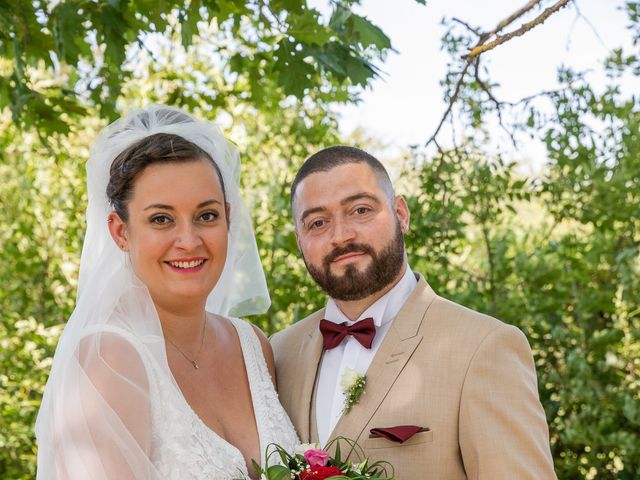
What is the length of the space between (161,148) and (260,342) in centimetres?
106

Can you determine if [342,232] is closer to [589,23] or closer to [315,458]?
[315,458]

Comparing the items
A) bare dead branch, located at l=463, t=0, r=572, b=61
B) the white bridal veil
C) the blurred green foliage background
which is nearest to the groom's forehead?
the white bridal veil

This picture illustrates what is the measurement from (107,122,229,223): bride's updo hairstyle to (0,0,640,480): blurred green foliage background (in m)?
1.36

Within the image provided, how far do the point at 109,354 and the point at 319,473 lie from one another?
82cm

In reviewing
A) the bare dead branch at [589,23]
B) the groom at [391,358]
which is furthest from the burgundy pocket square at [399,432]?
the bare dead branch at [589,23]

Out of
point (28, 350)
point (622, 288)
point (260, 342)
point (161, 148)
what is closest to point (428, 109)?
point (622, 288)

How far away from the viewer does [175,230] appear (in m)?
2.95

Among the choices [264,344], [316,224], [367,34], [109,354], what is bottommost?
[109,354]

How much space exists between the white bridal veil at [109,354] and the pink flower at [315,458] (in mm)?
522

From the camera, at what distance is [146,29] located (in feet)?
15.2

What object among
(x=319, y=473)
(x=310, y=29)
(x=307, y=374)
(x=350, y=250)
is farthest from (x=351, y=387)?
(x=310, y=29)

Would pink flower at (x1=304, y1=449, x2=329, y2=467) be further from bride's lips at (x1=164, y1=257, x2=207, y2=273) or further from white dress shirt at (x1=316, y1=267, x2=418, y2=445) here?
bride's lips at (x1=164, y1=257, x2=207, y2=273)

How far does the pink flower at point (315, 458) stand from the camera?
7.98 feet

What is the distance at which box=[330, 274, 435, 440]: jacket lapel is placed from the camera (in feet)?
9.84
